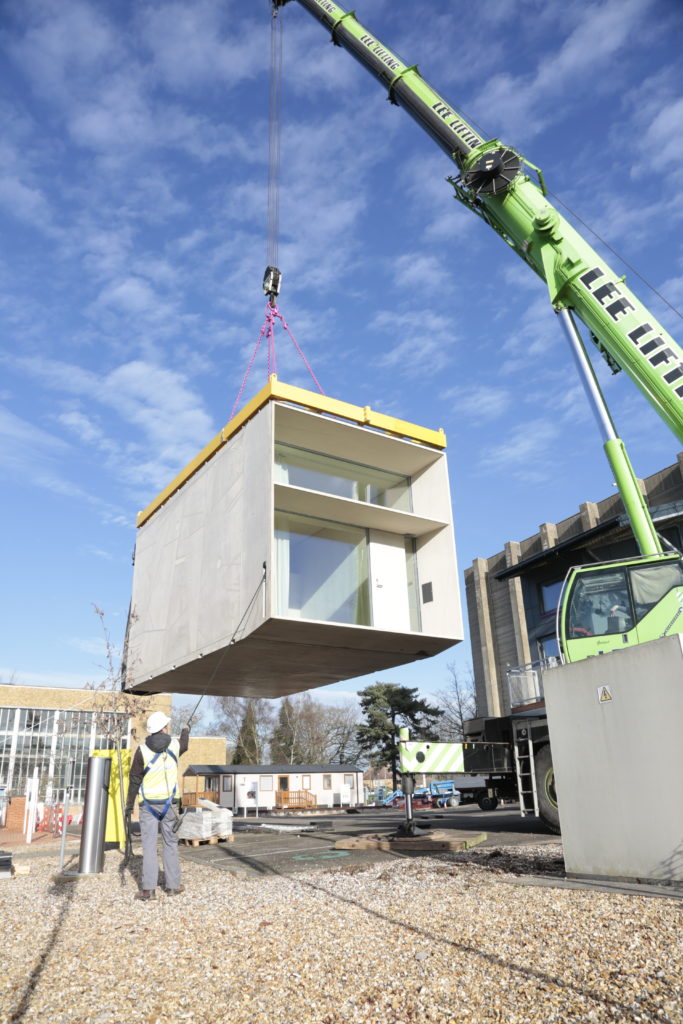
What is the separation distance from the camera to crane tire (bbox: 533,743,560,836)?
32.4ft

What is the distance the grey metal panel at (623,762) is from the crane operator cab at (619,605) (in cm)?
225

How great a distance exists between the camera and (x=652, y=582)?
8.52 m

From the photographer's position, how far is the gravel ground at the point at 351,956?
3209 mm

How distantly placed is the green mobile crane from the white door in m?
2.98

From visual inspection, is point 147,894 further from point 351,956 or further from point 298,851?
point 298,851

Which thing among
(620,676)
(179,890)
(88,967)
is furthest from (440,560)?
(88,967)

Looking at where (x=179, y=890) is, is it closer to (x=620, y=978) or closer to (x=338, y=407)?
(x=620, y=978)

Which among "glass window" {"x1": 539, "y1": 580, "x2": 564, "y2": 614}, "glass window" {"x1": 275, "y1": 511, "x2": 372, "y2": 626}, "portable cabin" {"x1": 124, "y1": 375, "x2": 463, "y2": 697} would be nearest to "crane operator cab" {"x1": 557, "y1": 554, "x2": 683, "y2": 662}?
"portable cabin" {"x1": 124, "y1": 375, "x2": 463, "y2": 697}

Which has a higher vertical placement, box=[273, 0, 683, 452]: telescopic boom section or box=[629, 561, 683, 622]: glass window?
box=[273, 0, 683, 452]: telescopic boom section

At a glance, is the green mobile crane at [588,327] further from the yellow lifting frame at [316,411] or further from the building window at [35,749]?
the building window at [35,749]

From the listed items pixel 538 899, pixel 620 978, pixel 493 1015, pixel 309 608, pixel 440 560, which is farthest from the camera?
pixel 440 560

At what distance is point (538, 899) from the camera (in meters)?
5.23

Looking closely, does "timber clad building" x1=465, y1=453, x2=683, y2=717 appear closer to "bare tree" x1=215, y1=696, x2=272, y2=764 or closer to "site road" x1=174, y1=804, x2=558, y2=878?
"site road" x1=174, y1=804, x2=558, y2=878

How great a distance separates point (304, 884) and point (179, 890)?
3.91ft
